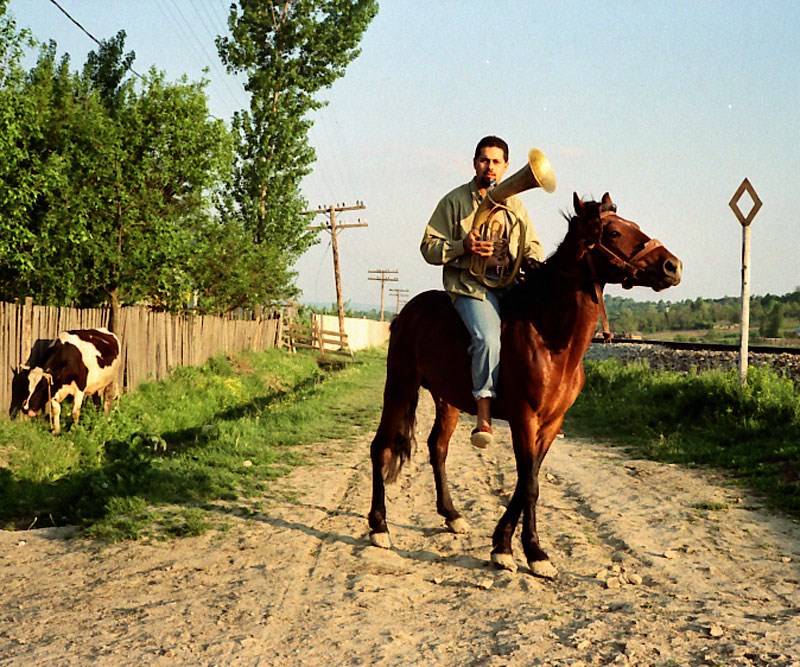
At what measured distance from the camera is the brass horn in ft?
14.3

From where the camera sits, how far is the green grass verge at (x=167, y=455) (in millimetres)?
6012

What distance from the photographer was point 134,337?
14.6m

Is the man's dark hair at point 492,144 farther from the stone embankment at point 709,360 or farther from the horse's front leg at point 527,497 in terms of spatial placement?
the stone embankment at point 709,360

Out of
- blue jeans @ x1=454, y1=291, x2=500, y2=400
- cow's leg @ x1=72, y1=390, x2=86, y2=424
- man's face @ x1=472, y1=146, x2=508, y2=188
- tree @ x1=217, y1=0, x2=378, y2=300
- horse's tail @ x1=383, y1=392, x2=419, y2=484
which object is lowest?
cow's leg @ x1=72, y1=390, x2=86, y2=424

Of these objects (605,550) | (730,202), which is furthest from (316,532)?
(730,202)

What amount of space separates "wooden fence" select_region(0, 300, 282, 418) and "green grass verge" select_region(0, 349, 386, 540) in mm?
530

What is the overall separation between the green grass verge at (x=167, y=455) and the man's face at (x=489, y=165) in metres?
3.47

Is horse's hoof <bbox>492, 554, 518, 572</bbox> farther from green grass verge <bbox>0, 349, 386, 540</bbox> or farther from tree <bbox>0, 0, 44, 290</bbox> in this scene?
tree <bbox>0, 0, 44, 290</bbox>

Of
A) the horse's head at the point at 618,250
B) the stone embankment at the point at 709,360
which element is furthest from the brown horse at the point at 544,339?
the stone embankment at the point at 709,360

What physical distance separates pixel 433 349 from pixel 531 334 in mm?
911

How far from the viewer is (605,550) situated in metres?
5.10

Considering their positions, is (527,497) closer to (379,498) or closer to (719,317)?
(379,498)

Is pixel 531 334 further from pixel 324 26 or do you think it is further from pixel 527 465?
pixel 324 26

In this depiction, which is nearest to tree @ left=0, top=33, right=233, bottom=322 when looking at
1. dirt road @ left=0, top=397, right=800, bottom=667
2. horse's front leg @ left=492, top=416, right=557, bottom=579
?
dirt road @ left=0, top=397, right=800, bottom=667
